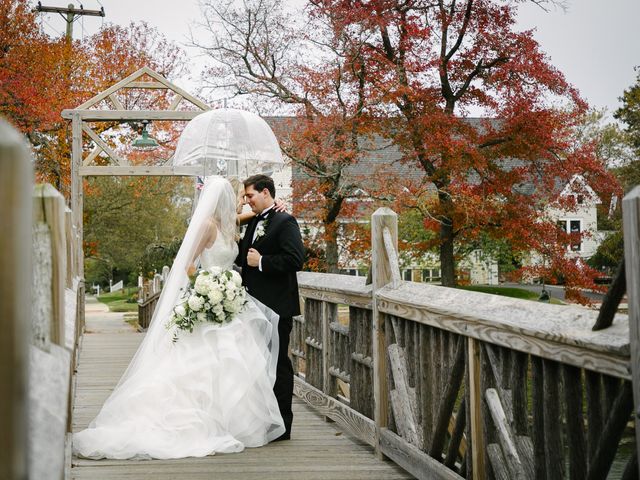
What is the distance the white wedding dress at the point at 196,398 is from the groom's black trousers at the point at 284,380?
0.08 metres

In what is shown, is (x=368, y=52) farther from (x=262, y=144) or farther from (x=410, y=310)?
(x=410, y=310)

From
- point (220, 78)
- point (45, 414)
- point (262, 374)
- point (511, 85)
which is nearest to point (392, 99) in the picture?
point (511, 85)

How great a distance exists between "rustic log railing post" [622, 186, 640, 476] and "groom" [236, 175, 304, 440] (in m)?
3.55

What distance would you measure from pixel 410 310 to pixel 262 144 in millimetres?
5168

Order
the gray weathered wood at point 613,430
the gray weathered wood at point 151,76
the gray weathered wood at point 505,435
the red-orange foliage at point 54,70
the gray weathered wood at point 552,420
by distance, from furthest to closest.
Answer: the red-orange foliage at point 54,70 → the gray weathered wood at point 151,76 → the gray weathered wood at point 505,435 → the gray weathered wood at point 552,420 → the gray weathered wood at point 613,430

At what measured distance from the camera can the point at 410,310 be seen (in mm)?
4512

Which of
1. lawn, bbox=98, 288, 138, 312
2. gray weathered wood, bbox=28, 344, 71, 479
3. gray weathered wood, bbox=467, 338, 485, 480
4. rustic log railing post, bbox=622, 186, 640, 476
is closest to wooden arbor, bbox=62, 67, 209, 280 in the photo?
gray weathered wood, bbox=467, 338, 485, 480

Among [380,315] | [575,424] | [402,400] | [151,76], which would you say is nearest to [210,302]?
[380,315]

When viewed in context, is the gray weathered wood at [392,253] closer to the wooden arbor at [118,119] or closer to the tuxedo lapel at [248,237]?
the tuxedo lapel at [248,237]

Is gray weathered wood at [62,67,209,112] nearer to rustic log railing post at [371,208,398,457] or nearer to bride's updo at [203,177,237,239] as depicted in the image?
bride's updo at [203,177,237,239]

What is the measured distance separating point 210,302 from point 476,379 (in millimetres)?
2522

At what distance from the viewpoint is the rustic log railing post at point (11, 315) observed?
0.98 m

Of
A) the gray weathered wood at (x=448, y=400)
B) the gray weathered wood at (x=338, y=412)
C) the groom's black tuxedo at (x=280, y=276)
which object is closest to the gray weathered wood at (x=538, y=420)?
the gray weathered wood at (x=448, y=400)

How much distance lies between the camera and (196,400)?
548 centimetres
